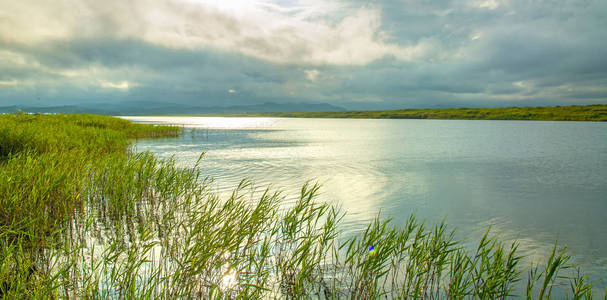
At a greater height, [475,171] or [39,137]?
[39,137]

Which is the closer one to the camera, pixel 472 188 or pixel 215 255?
pixel 215 255

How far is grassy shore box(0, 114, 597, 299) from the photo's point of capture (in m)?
4.84

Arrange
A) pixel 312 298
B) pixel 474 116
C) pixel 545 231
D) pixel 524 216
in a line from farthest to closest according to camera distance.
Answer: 1. pixel 474 116
2. pixel 524 216
3. pixel 545 231
4. pixel 312 298

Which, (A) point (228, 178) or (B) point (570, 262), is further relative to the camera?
(A) point (228, 178)

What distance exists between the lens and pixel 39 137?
1686cm

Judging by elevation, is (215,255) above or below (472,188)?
above

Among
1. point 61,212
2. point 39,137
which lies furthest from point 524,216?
point 39,137

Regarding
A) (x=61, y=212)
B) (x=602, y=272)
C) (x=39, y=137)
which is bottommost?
(x=602, y=272)

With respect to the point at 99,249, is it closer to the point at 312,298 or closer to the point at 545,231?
the point at 312,298

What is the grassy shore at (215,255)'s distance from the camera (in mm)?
4844

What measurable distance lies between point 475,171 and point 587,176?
551cm

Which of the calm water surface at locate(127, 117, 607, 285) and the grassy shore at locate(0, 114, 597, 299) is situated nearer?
the grassy shore at locate(0, 114, 597, 299)

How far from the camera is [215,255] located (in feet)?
20.4

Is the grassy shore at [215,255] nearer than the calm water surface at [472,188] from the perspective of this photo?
Yes
